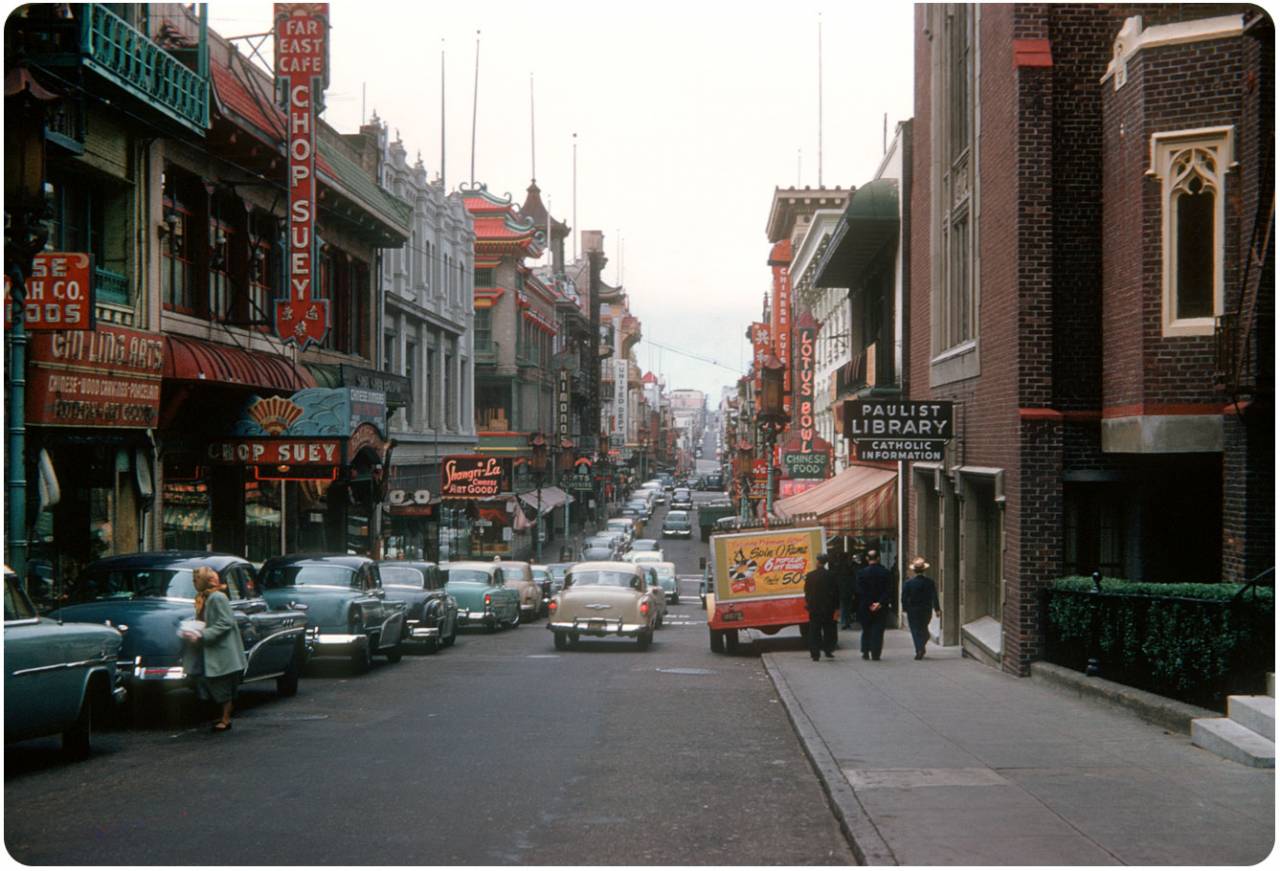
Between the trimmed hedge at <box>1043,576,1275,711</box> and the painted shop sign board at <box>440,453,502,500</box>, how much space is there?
1312 inches

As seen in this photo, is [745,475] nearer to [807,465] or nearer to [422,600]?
[807,465]

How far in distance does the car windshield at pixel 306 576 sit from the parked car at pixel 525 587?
44.5 ft

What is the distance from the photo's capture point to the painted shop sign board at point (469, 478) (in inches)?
1903

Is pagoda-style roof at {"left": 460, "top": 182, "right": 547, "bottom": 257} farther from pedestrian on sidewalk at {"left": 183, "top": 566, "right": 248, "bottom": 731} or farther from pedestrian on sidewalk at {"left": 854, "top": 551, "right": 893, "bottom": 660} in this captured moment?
pedestrian on sidewalk at {"left": 183, "top": 566, "right": 248, "bottom": 731}

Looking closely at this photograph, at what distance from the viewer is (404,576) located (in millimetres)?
25188

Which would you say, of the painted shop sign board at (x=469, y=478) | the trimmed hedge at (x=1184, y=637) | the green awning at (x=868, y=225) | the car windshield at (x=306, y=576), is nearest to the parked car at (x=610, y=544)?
the painted shop sign board at (x=469, y=478)

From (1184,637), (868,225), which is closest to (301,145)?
(868,225)

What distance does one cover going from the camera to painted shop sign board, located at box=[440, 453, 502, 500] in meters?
48.3

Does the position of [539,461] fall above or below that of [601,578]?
above

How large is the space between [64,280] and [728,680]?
34.4 feet

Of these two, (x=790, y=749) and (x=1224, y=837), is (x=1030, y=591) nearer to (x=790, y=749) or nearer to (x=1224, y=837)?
(x=790, y=749)

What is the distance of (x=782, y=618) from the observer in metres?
25.2

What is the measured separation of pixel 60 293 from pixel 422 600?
8.63 metres

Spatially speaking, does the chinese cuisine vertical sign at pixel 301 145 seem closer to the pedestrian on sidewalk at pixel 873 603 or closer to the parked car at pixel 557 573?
the pedestrian on sidewalk at pixel 873 603
